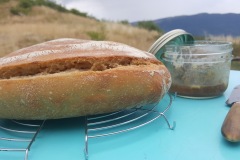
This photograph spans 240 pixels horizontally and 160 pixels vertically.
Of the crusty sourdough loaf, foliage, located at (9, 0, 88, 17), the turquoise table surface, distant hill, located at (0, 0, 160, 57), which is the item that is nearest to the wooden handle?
the turquoise table surface

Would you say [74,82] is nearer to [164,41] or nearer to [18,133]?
[18,133]

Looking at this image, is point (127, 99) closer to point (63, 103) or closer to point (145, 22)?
point (63, 103)

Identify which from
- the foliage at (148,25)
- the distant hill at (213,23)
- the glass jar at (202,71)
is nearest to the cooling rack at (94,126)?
the glass jar at (202,71)

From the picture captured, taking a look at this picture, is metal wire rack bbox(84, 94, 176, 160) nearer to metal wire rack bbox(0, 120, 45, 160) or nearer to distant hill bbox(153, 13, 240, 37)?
A: metal wire rack bbox(0, 120, 45, 160)

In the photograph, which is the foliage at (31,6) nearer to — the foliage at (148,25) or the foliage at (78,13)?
the foliage at (78,13)

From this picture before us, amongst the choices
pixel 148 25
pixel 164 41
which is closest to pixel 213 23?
pixel 164 41
